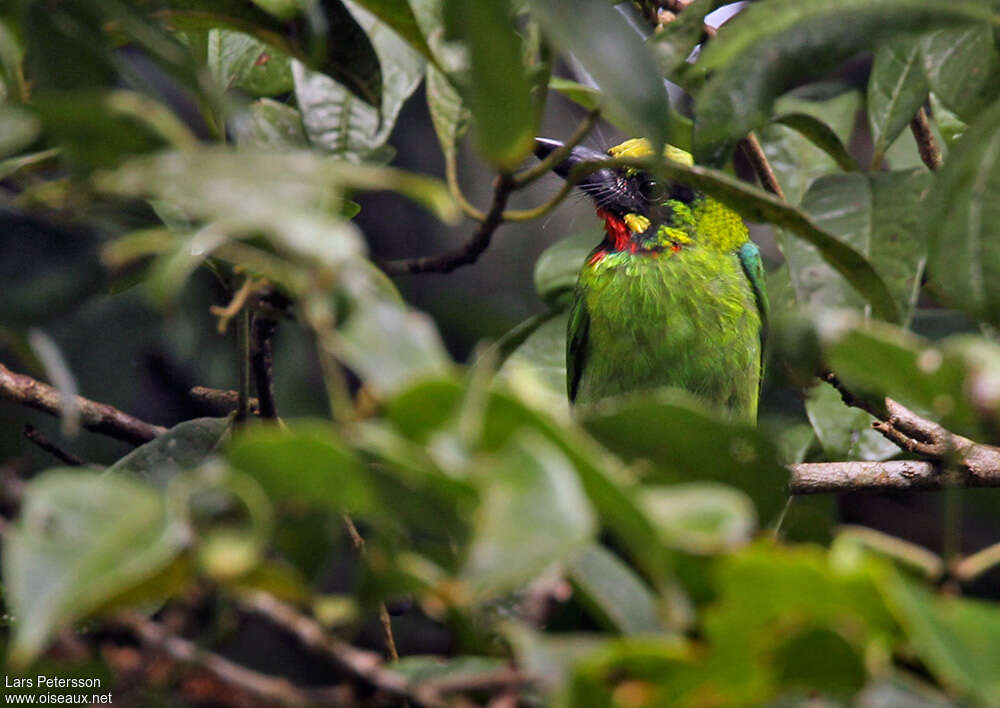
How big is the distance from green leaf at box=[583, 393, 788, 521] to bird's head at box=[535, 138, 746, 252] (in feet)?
5.90

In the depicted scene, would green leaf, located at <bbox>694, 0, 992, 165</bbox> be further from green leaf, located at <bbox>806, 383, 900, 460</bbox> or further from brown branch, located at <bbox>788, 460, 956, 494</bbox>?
→ green leaf, located at <bbox>806, 383, 900, 460</bbox>

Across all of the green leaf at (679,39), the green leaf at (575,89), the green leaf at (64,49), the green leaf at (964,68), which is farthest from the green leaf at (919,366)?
the green leaf at (575,89)

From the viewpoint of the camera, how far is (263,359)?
1351mm

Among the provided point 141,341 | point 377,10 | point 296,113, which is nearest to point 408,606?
point 296,113

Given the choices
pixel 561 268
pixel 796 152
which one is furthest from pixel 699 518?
pixel 561 268

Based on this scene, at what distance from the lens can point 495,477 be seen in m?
0.53

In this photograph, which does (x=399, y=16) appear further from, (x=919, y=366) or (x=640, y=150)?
(x=640, y=150)

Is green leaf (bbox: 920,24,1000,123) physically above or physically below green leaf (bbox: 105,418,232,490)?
above

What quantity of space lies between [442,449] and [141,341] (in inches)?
88.8

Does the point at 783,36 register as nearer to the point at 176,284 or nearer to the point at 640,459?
the point at 640,459

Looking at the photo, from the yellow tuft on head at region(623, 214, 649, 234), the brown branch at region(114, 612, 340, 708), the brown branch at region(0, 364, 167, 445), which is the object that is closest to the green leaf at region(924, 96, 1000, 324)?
the brown branch at region(114, 612, 340, 708)

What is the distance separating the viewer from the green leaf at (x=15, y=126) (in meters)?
0.68

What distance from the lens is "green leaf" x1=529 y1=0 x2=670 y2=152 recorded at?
76 cm

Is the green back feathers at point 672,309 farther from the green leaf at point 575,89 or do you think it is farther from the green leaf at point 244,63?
the green leaf at point 244,63
